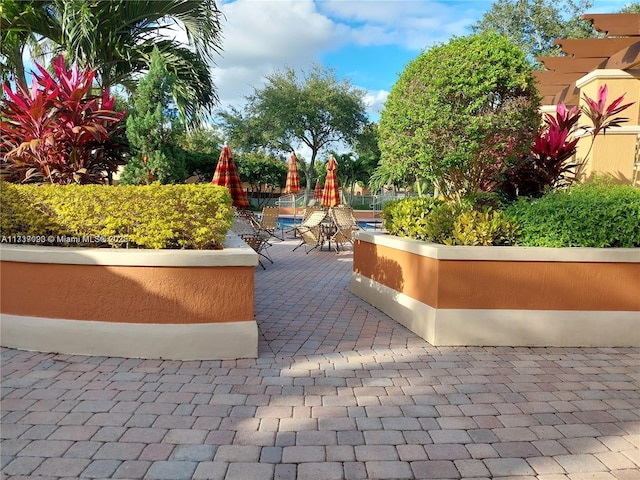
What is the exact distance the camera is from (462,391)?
3225 mm

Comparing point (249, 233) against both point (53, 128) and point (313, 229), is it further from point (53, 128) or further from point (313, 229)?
point (53, 128)

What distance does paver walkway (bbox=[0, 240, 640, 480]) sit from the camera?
2.29m

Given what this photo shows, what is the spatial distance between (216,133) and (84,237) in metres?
33.5

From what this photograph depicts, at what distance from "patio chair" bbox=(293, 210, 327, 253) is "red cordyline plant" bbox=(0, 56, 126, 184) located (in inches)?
274

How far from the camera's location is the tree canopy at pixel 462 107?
4426 millimetres

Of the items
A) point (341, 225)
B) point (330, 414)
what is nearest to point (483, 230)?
point (330, 414)

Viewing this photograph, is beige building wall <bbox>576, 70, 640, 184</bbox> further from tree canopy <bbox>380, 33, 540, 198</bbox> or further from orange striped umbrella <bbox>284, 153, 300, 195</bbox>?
orange striped umbrella <bbox>284, 153, 300, 195</bbox>

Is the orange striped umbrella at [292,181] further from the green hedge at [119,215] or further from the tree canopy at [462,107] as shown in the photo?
the green hedge at [119,215]

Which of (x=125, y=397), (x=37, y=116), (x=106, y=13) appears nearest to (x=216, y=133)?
(x=106, y=13)

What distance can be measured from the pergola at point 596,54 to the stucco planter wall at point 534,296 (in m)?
2.52

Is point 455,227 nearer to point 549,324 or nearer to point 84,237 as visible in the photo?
point 549,324

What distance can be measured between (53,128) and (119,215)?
152 cm

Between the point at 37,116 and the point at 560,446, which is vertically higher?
the point at 37,116

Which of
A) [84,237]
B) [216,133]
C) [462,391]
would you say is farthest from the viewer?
[216,133]
